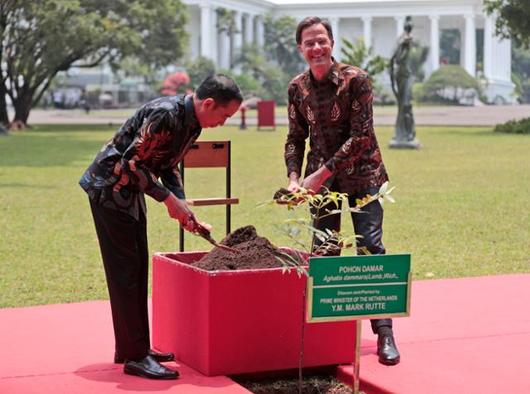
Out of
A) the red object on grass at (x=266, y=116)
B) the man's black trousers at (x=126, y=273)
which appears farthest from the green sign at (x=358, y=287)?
the red object on grass at (x=266, y=116)

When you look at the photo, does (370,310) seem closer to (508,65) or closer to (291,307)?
(291,307)

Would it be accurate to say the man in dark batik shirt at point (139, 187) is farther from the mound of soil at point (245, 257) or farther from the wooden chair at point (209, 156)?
the wooden chair at point (209, 156)

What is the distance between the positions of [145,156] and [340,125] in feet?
4.11

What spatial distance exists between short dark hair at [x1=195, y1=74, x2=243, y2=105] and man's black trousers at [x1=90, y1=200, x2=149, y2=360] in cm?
75

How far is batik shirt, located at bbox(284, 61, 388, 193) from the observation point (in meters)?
6.55

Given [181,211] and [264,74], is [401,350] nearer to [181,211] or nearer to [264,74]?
[181,211]

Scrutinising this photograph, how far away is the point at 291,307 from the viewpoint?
20.3 feet

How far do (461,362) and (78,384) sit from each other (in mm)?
1976

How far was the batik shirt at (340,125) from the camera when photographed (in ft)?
21.5

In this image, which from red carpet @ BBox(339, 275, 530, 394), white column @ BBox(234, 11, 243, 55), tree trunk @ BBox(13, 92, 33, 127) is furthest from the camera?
white column @ BBox(234, 11, 243, 55)

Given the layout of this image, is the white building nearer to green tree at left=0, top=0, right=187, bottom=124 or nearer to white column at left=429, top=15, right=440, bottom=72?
white column at left=429, top=15, right=440, bottom=72

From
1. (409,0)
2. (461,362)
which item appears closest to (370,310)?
(461,362)

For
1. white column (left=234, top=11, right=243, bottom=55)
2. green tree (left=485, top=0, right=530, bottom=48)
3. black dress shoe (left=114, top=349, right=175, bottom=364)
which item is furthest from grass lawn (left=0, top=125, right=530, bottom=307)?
white column (left=234, top=11, right=243, bottom=55)

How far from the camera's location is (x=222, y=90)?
579 centimetres
